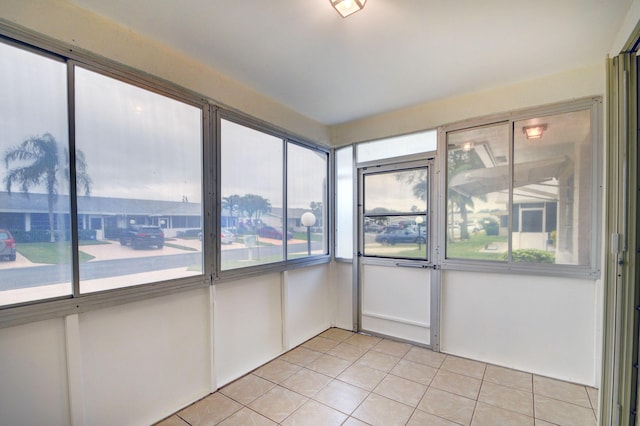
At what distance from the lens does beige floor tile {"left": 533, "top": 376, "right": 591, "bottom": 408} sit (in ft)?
7.06

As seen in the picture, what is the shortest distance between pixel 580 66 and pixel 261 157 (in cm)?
288

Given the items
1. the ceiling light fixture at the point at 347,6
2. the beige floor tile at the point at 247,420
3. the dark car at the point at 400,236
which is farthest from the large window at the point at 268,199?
the ceiling light fixture at the point at 347,6

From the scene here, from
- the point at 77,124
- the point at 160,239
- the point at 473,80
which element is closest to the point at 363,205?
the point at 473,80

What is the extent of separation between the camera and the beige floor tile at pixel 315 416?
1933mm

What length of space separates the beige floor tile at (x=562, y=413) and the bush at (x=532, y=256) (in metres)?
1.09

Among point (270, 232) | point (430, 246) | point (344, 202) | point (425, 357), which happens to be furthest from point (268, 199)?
point (425, 357)

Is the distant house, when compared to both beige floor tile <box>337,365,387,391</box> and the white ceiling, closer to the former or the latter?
the white ceiling

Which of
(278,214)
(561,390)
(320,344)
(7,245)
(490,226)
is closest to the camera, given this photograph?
(7,245)

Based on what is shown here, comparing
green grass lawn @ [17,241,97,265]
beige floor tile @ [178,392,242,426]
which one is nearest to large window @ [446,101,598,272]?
beige floor tile @ [178,392,242,426]

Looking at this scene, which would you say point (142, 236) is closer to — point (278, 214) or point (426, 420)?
point (278, 214)

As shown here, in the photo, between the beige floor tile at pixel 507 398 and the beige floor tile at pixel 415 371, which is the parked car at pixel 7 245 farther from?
the beige floor tile at pixel 507 398

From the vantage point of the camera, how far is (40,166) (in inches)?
59.9

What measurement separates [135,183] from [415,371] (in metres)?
2.81

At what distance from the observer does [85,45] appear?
1.66 m
